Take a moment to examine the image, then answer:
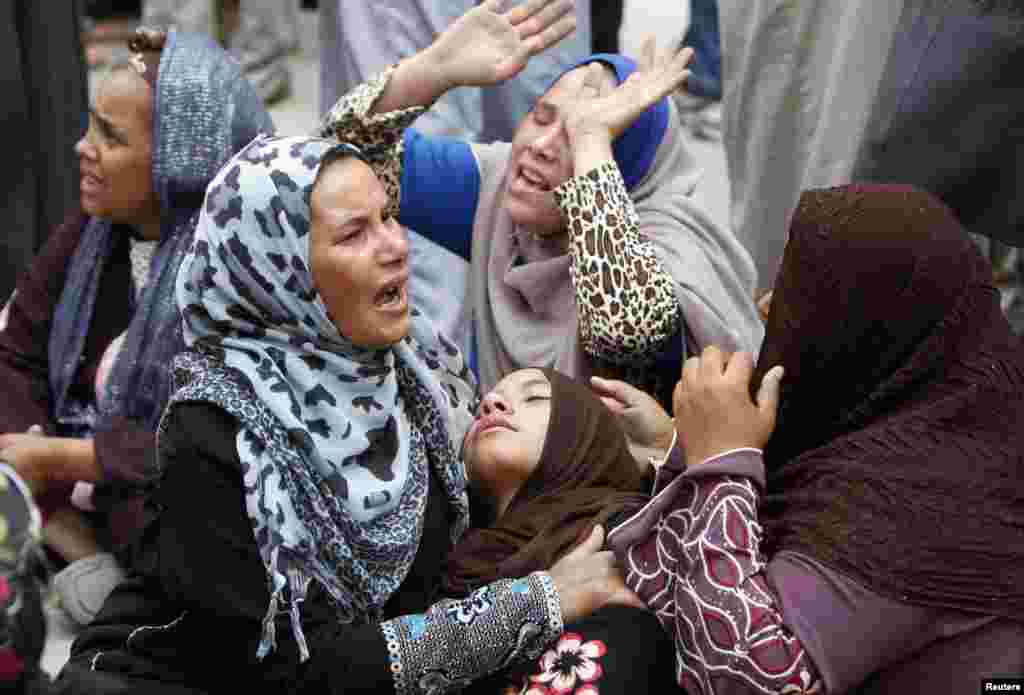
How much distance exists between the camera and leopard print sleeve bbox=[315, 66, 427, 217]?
2768 mm

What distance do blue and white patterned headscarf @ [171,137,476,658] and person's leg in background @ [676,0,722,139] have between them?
388cm

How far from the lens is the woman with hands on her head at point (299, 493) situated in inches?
75.7

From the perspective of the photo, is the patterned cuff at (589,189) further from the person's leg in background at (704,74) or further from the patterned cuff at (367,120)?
the person's leg in background at (704,74)

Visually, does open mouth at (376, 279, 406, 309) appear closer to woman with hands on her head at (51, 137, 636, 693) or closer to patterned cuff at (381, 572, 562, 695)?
woman with hands on her head at (51, 137, 636, 693)

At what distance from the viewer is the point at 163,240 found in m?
2.87

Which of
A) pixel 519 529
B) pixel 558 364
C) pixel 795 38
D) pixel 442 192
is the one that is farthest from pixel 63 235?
pixel 795 38

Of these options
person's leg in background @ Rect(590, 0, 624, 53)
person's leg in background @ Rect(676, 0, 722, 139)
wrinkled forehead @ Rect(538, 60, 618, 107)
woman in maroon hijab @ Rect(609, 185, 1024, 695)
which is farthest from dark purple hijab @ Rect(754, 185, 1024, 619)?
person's leg in background @ Rect(676, 0, 722, 139)

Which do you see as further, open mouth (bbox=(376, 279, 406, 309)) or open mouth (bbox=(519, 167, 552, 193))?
open mouth (bbox=(519, 167, 552, 193))

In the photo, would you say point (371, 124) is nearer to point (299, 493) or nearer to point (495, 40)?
point (495, 40)

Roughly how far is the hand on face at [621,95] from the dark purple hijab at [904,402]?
76 cm

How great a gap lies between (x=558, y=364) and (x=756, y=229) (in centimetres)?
128

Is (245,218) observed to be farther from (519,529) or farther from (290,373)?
(519,529)

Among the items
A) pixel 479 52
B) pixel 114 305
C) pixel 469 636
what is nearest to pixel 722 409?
pixel 469 636

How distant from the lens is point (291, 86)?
6.21 m
